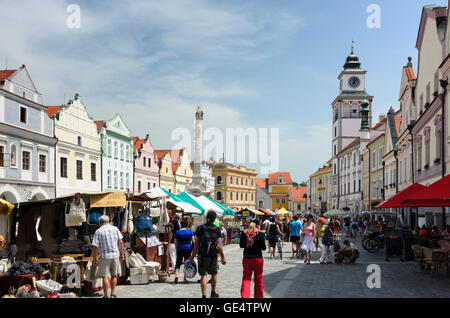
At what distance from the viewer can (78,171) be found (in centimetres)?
3844

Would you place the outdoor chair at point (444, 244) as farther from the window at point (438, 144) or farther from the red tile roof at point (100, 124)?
the red tile roof at point (100, 124)

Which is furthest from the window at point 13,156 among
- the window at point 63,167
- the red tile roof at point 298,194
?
the red tile roof at point 298,194

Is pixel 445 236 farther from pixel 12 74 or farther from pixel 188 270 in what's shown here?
pixel 12 74

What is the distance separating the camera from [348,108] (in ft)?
275

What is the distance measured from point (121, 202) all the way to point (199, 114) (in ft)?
95.9

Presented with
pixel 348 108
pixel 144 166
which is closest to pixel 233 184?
pixel 348 108

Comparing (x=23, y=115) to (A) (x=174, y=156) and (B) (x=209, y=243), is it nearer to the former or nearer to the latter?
(B) (x=209, y=243)

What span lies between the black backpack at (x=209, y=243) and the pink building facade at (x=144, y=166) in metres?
42.7

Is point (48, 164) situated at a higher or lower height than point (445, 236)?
higher

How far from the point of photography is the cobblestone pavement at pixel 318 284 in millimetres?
10586

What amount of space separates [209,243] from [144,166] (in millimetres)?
45717

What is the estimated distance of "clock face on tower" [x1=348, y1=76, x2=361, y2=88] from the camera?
84562mm

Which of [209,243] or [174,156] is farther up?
[174,156]
